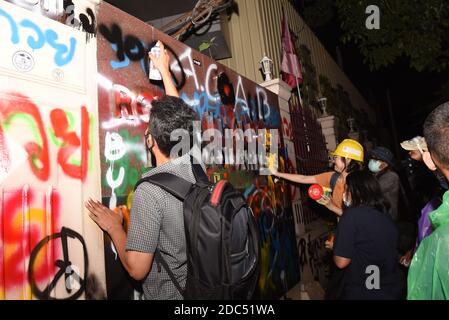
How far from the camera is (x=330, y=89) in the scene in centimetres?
1129

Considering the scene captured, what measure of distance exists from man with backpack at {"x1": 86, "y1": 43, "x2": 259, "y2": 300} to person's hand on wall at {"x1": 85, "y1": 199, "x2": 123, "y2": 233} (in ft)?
0.91

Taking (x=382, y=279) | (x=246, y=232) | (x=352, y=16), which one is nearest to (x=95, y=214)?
(x=246, y=232)

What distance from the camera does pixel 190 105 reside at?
3.51m

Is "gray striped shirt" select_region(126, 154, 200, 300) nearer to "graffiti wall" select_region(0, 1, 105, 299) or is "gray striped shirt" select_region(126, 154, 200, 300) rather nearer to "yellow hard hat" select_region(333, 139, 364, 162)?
"graffiti wall" select_region(0, 1, 105, 299)

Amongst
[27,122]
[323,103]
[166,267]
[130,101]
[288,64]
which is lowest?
[166,267]

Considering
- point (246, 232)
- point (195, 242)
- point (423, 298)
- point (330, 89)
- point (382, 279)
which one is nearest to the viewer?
point (423, 298)

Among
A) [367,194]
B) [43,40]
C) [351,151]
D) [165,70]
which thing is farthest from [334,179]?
[43,40]

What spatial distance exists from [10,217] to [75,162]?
538mm

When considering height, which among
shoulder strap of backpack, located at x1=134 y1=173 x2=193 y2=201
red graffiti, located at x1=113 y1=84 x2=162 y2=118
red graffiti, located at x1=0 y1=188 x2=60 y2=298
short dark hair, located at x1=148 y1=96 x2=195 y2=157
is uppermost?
red graffiti, located at x1=113 y1=84 x2=162 y2=118

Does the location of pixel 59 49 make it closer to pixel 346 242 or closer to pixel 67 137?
pixel 67 137

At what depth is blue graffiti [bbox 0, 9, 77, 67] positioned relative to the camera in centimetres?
201

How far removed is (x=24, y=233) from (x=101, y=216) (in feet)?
1.60

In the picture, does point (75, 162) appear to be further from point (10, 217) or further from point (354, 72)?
point (354, 72)

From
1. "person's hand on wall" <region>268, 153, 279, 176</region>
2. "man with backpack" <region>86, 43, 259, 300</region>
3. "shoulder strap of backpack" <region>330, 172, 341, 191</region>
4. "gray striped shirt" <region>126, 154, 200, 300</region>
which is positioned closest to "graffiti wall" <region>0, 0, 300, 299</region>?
"man with backpack" <region>86, 43, 259, 300</region>
